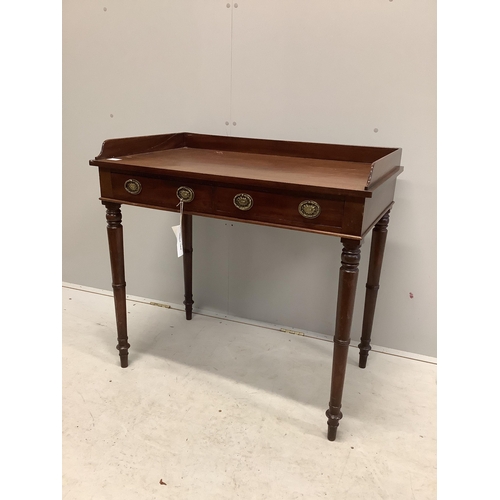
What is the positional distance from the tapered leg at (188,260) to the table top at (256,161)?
0.32 m

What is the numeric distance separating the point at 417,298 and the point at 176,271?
3.47 ft

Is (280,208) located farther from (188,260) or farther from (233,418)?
(188,260)

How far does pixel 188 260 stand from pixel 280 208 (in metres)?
0.82

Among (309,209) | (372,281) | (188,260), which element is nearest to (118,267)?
(188,260)

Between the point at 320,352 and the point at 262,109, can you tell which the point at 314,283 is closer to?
the point at 320,352

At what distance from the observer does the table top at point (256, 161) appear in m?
1.28

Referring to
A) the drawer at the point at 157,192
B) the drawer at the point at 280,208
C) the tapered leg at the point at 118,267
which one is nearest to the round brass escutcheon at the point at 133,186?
the drawer at the point at 157,192

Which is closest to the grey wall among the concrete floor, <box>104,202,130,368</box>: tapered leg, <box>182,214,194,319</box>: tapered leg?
<box>182,214,194,319</box>: tapered leg

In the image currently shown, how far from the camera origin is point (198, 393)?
5.22ft

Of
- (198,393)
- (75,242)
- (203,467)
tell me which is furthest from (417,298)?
(75,242)

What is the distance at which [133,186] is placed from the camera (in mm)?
1465

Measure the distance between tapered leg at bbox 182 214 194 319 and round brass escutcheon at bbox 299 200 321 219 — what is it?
2.69ft

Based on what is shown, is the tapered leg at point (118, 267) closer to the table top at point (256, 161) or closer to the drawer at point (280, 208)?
the table top at point (256, 161)

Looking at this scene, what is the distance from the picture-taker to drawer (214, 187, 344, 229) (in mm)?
1225
